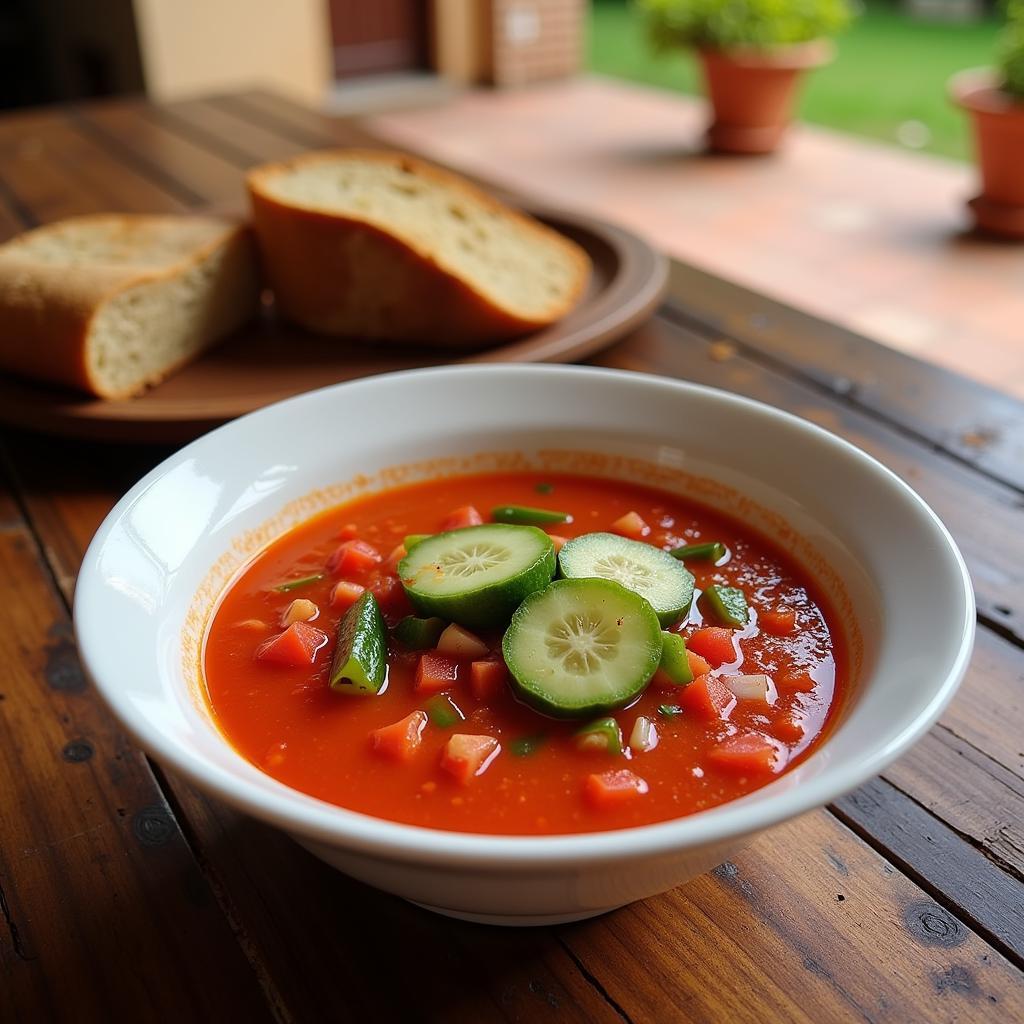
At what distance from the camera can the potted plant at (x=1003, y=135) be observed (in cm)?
536

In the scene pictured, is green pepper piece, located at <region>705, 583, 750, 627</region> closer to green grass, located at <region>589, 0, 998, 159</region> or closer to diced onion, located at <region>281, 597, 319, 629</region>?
diced onion, located at <region>281, 597, 319, 629</region>

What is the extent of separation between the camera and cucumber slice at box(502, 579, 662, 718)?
1067 mm

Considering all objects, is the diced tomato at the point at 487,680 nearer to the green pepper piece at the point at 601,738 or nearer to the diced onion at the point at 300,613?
the green pepper piece at the point at 601,738

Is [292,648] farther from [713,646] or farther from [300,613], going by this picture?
[713,646]

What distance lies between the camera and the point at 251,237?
7.60ft

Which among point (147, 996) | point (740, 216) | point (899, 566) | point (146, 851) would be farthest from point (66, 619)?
point (740, 216)

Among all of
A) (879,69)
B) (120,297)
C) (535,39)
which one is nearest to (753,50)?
(535,39)

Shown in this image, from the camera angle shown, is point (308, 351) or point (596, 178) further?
point (596, 178)

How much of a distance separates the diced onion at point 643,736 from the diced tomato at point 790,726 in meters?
0.12

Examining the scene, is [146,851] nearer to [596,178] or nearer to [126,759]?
[126,759]

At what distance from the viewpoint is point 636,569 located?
1242 mm

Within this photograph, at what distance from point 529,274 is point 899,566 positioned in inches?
53.3

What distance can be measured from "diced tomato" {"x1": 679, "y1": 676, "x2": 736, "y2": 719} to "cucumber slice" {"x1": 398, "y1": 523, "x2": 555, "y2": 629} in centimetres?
19

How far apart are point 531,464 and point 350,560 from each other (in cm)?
31
